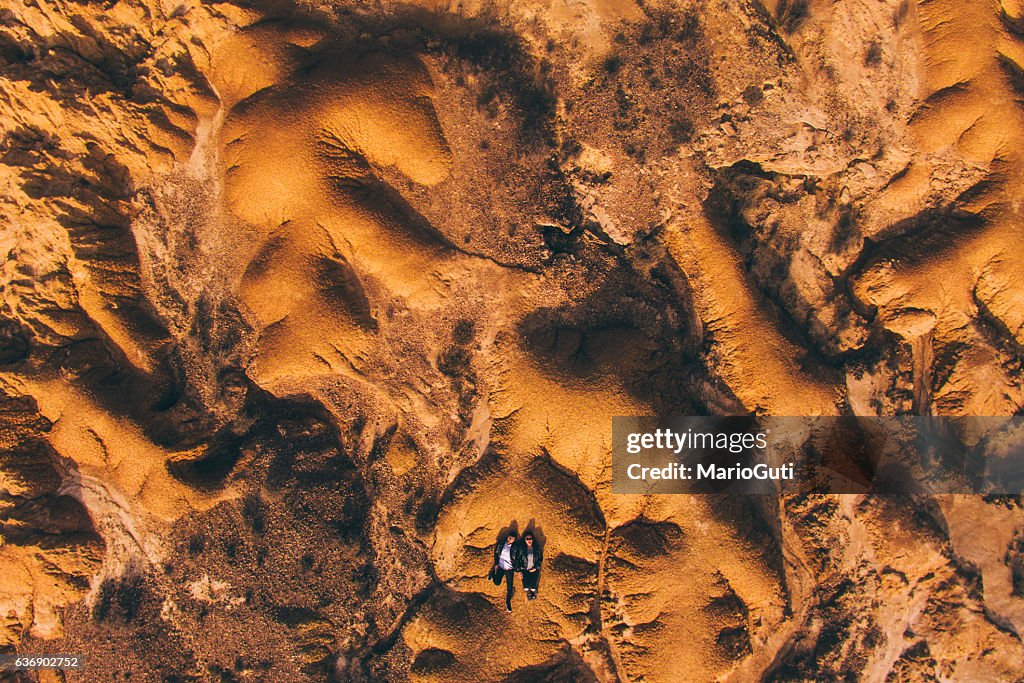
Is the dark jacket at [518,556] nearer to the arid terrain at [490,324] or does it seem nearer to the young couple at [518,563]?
the young couple at [518,563]

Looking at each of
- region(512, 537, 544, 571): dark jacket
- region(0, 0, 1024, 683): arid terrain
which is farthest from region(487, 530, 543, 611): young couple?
region(0, 0, 1024, 683): arid terrain

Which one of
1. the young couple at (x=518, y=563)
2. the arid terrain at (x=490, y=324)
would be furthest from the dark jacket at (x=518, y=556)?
the arid terrain at (x=490, y=324)

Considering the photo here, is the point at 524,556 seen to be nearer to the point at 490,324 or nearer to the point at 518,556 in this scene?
the point at 518,556

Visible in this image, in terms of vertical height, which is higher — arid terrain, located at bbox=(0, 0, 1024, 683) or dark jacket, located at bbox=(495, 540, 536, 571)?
arid terrain, located at bbox=(0, 0, 1024, 683)

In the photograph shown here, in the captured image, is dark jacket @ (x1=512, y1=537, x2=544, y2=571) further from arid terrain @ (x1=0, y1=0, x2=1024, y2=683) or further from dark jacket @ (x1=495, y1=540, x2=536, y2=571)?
arid terrain @ (x1=0, y1=0, x2=1024, y2=683)

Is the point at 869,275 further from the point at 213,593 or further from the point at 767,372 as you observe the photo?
the point at 213,593

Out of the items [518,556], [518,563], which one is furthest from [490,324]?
[518,563]
